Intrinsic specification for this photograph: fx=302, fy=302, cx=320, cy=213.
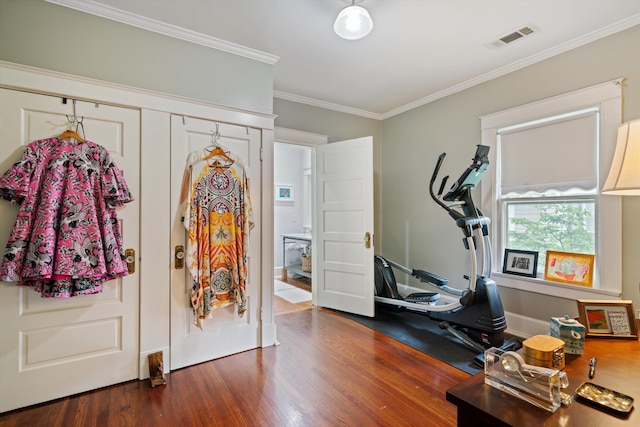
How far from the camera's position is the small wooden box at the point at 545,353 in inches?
39.2

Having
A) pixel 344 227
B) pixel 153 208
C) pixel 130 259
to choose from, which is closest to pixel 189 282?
pixel 130 259

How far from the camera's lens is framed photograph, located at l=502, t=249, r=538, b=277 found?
2.94 meters

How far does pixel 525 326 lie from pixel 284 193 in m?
4.59

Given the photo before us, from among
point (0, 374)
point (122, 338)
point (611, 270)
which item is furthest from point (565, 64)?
point (0, 374)

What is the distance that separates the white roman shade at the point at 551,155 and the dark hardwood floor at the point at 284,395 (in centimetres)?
191

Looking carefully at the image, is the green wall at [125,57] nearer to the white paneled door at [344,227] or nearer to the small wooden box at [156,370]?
the white paneled door at [344,227]

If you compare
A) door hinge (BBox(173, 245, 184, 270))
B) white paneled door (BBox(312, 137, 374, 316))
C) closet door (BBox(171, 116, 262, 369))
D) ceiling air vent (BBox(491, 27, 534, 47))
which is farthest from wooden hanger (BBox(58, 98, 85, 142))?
ceiling air vent (BBox(491, 27, 534, 47))

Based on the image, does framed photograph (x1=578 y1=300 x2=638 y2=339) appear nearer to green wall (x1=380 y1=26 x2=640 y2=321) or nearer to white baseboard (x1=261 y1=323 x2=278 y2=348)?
green wall (x1=380 y1=26 x2=640 y2=321)

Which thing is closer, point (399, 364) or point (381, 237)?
point (399, 364)

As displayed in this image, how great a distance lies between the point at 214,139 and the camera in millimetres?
2613

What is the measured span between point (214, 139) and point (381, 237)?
2857mm

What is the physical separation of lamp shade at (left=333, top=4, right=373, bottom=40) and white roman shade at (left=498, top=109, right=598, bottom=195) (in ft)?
6.48

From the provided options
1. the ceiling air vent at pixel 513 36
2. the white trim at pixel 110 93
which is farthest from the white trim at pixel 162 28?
the ceiling air vent at pixel 513 36

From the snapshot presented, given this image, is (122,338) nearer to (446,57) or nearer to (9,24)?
(9,24)
